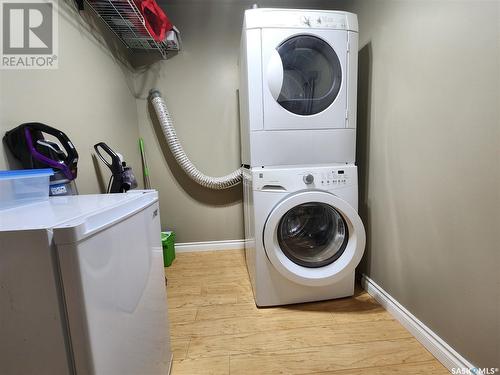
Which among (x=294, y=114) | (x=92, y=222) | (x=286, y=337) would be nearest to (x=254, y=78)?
(x=294, y=114)

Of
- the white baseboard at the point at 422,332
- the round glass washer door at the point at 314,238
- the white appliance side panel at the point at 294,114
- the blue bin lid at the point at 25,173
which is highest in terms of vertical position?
the white appliance side panel at the point at 294,114

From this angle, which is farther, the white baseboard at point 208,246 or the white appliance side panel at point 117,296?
the white baseboard at point 208,246

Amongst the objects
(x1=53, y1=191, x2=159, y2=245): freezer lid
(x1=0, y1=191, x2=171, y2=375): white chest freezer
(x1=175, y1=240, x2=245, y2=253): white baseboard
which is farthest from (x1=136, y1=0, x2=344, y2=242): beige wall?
(x1=0, y1=191, x2=171, y2=375): white chest freezer

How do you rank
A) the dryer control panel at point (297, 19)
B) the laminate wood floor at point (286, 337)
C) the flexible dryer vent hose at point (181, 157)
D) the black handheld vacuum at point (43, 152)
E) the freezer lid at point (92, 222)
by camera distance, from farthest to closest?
the flexible dryer vent hose at point (181, 157)
the dryer control panel at point (297, 19)
the laminate wood floor at point (286, 337)
the black handheld vacuum at point (43, 152)
the freezer lid at point (92, 222)

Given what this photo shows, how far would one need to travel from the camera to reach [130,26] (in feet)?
5.21

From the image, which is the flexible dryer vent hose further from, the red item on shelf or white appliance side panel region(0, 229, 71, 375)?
white appliance side panel region(0, 229, 71, 375)

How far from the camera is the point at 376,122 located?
4.59 feet

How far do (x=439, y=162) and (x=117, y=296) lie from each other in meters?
1.28

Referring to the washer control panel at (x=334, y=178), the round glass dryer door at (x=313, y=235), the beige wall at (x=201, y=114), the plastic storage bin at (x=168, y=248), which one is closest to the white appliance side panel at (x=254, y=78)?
the washer control panel at (x=334, y=178)

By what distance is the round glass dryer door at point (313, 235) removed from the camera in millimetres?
1358

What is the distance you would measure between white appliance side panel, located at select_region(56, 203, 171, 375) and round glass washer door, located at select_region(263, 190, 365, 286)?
0.64 m

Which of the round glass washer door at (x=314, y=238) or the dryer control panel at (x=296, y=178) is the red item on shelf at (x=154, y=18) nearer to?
the dryer control panel at (x=296, y=178)

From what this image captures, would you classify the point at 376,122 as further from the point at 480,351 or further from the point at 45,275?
the point at 45,275

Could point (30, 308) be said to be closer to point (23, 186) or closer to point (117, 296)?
point (117, 296)
